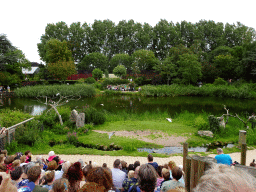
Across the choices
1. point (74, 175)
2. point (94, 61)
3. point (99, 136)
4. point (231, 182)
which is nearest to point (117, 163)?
point (74, 175)

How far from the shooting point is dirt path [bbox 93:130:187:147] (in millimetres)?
7844

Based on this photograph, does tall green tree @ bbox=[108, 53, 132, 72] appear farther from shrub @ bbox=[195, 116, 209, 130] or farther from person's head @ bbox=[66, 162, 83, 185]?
person's head @ bbox=[66, 162, 83, 185]

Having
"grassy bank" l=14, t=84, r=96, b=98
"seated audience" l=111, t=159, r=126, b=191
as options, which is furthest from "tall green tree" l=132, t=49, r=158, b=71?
"seated audience" l=111, t=159, r=126, b=191

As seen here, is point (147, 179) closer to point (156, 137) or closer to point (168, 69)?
point (156, 137)

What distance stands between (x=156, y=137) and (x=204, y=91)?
64.4 ft

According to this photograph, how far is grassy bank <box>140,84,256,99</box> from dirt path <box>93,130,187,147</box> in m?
17.2

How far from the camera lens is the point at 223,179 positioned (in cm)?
79

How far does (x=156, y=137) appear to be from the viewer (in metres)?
8.34

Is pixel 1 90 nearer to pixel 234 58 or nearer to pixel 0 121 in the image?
pixel 0 121

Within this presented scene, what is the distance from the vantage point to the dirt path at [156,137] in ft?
25.7

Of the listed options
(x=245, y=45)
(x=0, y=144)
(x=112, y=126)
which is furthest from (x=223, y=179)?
(x=245, y=45)

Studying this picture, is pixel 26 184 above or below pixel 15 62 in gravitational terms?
below

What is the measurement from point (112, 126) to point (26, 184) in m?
7.50

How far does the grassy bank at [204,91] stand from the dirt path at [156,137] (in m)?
17.2
